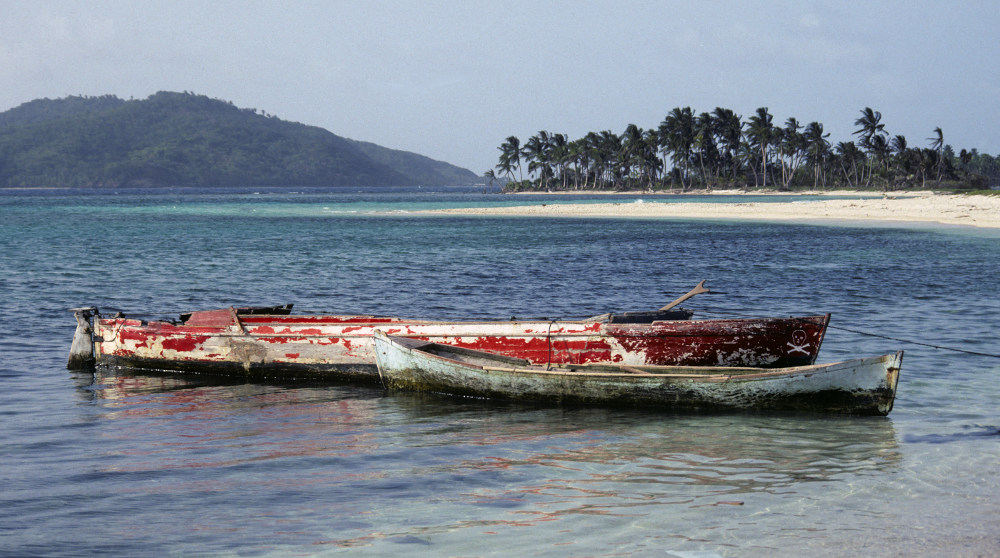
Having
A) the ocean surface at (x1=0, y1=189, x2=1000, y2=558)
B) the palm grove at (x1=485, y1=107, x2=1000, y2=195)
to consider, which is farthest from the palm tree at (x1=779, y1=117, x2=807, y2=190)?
the ocean surface at (x1=0, y1=189, x2=1000, y2=558)

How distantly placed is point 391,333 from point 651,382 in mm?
4253

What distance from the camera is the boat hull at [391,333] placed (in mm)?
11922

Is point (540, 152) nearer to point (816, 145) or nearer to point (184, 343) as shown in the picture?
point (816, 145)

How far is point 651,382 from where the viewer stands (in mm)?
11094

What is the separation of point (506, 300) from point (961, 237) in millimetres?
31319

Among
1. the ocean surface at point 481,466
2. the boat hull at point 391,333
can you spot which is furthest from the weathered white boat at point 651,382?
the boat hull at point 391,333

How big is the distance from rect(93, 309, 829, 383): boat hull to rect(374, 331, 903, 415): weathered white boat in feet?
1.15

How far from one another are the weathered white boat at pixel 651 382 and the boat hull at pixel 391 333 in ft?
1.15

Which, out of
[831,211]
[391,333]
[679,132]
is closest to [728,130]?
[679,132]

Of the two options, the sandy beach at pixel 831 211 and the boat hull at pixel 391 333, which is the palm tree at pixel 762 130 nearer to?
the sandy beach at pixel 831 211

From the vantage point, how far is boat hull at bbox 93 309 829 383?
39.1 ft

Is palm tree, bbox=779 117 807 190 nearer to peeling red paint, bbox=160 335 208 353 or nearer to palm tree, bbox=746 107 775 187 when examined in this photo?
palm tree, bbox=746 107 775 187

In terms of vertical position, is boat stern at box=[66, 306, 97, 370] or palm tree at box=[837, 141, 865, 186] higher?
palm tree at box=[837, 141, 865, 186]

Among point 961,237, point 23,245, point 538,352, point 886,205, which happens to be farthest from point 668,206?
point 538,352
